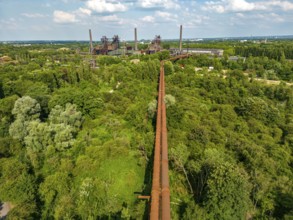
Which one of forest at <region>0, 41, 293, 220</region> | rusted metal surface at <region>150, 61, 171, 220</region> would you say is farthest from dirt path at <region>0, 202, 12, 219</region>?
rusted metal surface at <region>150, 61, 171, 220</region>

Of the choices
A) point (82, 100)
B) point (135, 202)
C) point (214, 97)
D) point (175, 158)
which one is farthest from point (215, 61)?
point (135, 202)

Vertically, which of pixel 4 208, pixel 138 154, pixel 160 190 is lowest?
pixel 4 208

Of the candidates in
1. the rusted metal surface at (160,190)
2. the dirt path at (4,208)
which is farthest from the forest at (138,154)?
the rusted metal surface at (160,190)

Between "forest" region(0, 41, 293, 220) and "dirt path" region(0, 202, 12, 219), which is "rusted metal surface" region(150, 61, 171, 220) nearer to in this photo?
"forest" region(0, 41, 293, 220)

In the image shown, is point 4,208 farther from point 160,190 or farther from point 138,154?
point 160,190

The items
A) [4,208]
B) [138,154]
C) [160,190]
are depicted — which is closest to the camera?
[160,190]

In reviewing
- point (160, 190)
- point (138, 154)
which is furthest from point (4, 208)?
point (160, 190)

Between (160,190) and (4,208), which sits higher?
(160,190)

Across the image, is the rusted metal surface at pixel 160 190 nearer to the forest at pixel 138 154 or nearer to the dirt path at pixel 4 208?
the forest at pixel 138 154
